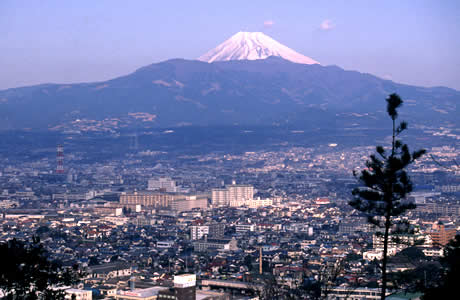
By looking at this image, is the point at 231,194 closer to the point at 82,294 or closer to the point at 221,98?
the point at 82,294

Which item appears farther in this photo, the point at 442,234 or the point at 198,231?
the point at 198,231

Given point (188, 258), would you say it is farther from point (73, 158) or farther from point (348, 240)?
point (73, 158)

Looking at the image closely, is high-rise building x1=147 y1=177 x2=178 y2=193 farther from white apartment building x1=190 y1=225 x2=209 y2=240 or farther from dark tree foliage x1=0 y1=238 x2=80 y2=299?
dark tree foliage x1=0 y1=238 x2=80 y2=299

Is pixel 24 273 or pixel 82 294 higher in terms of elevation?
pixel 24 273

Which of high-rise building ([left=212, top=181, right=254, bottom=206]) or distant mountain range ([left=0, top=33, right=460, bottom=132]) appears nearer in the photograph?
high-rise building ([left=212, top=181, right=254, bottom=206])

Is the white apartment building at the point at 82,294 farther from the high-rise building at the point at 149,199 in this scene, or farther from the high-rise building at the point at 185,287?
the high-rise building at the point at 149,199

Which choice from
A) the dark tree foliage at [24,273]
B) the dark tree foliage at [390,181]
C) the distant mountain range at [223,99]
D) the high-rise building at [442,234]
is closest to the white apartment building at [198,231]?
the high-rise building at [442,234]

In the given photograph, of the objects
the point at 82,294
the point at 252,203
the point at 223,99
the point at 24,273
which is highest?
the point at 223,99

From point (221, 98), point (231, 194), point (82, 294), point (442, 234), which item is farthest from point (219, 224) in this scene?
point (221, 98)

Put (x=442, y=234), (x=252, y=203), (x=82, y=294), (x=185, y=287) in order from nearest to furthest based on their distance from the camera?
(x=82, y=294)
(x=185, y=287)
(x=442, y=234)
(x=252, y=203)

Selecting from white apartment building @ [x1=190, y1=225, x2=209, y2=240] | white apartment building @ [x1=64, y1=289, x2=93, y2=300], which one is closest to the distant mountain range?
white apartment building @ [x1=190, y1=225, x2=209, y2=240]
